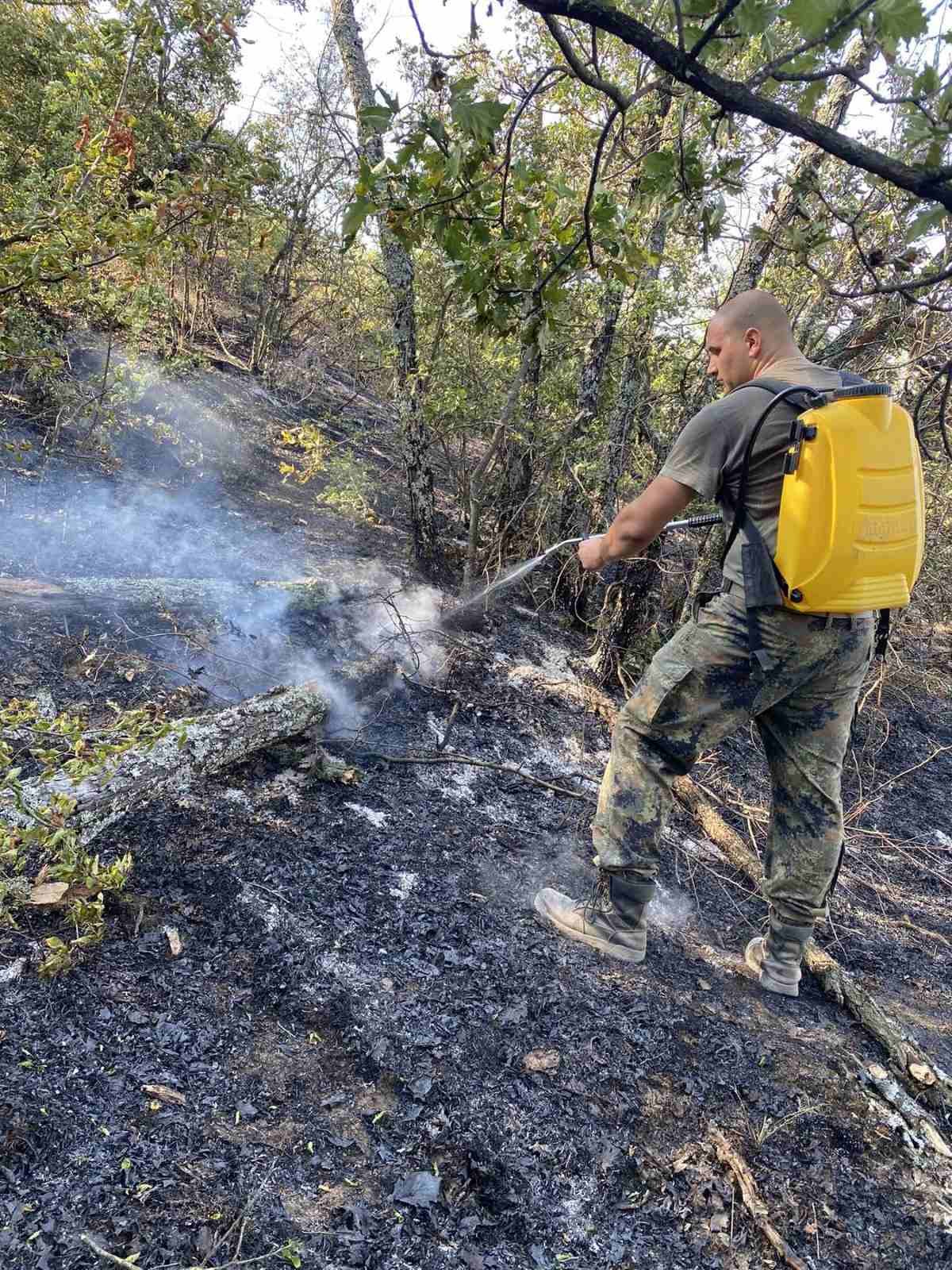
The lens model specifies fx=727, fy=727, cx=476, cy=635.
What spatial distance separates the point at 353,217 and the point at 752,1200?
2532mm

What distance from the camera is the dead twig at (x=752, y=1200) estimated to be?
176 centimetres

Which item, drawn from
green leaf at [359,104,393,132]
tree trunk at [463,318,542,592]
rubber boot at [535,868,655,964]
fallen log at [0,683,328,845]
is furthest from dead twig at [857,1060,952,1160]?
tree trunk at [463,318,542,592]

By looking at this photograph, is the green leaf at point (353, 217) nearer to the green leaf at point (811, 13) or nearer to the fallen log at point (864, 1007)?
the green leaf at point (811, 13)

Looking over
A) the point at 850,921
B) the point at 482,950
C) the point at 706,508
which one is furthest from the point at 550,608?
the point at 482,950

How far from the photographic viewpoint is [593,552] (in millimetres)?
2564

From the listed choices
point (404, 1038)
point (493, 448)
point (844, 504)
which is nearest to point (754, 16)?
point (844, 504)

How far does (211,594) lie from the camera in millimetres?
4207

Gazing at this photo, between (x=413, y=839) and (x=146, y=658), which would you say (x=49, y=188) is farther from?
(x=413, y=839)

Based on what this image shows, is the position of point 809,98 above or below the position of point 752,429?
above

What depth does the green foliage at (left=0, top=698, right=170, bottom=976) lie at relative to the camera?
77.5 inches

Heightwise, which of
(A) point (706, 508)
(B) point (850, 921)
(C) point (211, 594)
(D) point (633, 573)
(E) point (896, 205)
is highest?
(E) point (896, 205)

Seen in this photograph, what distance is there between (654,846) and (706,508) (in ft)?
9.81

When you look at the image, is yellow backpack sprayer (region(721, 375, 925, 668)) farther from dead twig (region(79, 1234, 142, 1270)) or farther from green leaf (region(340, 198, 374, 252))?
dead twig (region(79, 1234, 142, 1270))

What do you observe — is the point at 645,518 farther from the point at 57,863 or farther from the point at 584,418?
the point at 584,418
